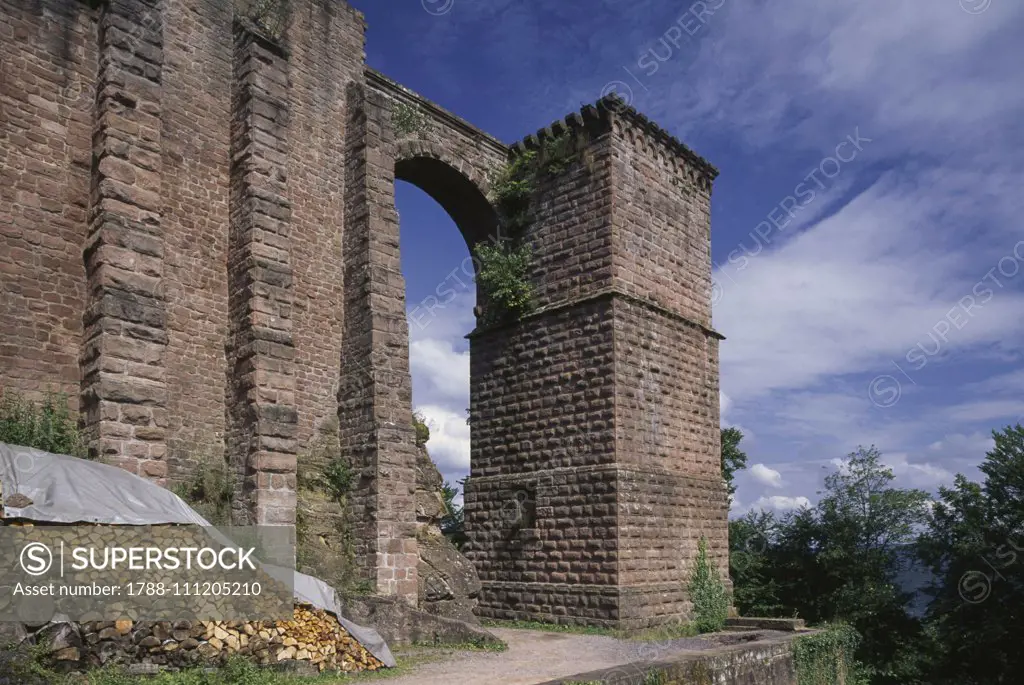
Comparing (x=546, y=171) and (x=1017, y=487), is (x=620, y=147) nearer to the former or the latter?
(x=546, y=171)

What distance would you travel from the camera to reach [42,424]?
10062 millimetres

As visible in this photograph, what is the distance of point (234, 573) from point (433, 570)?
5.93m

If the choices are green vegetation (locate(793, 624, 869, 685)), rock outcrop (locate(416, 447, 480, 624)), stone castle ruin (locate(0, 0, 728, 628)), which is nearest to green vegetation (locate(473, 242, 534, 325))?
stone castle ruin (locate(0, 0, 728, 628))

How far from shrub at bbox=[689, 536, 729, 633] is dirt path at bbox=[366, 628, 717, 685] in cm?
246

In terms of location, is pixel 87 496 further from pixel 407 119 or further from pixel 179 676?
pixel 407 119

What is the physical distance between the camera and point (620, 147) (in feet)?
52.1

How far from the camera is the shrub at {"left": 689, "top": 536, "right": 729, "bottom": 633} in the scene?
14.9 m

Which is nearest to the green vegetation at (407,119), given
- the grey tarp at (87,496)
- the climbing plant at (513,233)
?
the climbing plant at (513,233)

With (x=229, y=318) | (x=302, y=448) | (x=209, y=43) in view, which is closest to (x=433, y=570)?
(x=302, y=448)

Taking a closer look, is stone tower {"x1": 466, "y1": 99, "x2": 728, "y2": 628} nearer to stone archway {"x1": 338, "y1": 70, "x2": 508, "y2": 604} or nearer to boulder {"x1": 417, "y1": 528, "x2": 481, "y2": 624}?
boulder {"x1": 417, "y1": 528, "x2": 481, "y2": 624}

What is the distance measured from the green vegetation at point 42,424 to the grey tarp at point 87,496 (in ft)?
4.61

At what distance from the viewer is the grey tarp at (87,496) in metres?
7.72

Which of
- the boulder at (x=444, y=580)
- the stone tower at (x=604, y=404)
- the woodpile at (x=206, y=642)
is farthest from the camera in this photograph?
the stone tower at (x=604, y=404)

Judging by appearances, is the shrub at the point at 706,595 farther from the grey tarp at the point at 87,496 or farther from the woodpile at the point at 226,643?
the woodpile at the point at 226,643
